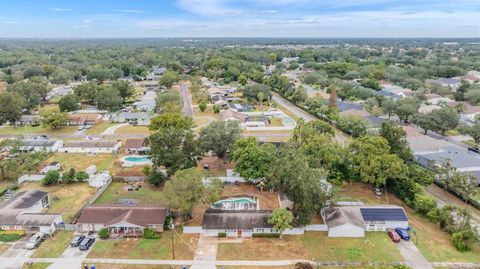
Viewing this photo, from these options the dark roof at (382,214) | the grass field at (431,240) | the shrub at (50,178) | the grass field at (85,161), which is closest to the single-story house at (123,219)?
the shrub at (50,178)

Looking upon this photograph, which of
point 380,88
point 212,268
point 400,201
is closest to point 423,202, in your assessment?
point 400,201

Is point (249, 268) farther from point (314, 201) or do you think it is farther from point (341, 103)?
point (341, 103)

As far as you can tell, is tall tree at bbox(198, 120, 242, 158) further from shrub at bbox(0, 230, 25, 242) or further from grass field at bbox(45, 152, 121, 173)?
shrub at bbox(0, 230, 25, 242)

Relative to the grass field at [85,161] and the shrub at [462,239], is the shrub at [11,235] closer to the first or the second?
the grass field at [85,161]

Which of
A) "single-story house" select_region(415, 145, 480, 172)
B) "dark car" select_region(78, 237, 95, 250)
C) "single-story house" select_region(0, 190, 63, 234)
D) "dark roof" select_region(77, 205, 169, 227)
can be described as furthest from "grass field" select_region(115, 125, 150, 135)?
"single-story house" select_region(415, 145, 480, 172)

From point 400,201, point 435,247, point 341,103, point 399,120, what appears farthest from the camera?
point 341,103

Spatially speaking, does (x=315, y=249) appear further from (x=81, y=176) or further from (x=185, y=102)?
(x=185, y=102)

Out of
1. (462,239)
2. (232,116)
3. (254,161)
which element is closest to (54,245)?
(254,161)

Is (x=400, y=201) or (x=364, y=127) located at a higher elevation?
(x=364, y=127)

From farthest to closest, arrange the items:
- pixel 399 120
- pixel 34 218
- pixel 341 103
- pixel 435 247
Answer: pixel 341 103
pixel 399 120
pixel 34 218
pixel 435 247
